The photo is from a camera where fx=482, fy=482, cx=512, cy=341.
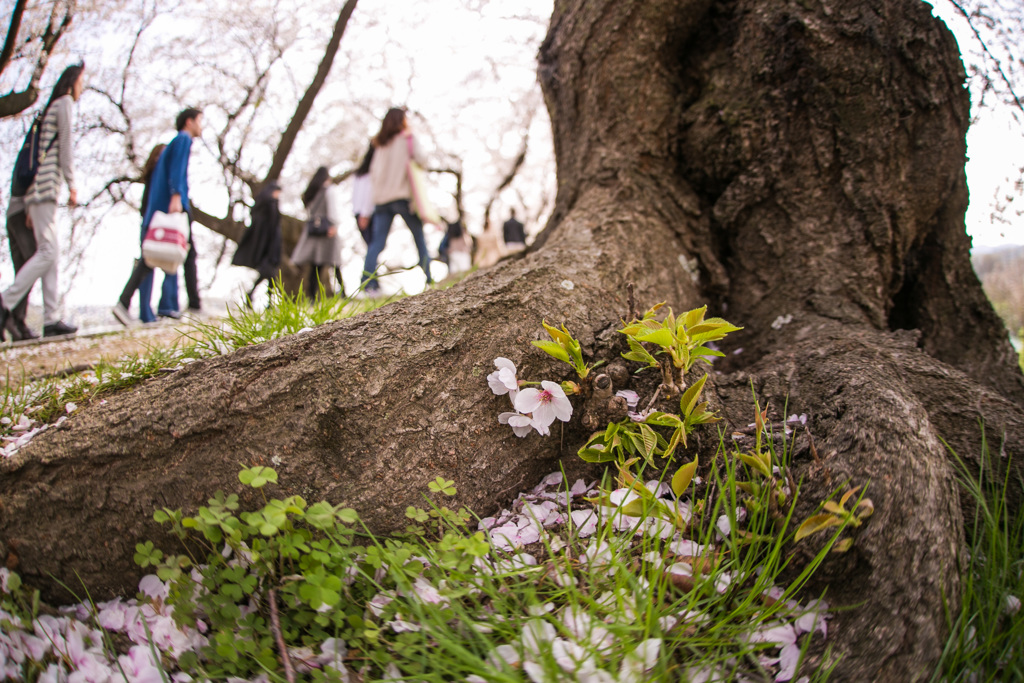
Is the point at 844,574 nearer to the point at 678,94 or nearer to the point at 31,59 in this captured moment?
the point at 678,94

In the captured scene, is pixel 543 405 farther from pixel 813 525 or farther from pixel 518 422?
pixel 813 525

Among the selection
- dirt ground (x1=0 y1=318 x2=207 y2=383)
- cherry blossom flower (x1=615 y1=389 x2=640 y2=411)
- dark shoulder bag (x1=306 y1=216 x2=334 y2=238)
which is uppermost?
dark shoulder bag (x1=306 y1=216 x2=334 y2=238)

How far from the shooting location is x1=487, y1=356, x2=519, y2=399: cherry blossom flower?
1266 millimetres

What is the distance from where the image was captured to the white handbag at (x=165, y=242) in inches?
168

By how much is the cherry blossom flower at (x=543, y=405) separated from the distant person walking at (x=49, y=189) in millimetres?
4639

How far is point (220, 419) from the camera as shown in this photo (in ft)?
4.24

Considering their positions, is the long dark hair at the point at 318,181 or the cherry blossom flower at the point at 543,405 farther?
the long dark hair at the point at 318,181

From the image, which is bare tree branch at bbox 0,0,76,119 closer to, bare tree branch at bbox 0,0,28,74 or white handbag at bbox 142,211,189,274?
bare tree branch at bbox 0,0,28,74

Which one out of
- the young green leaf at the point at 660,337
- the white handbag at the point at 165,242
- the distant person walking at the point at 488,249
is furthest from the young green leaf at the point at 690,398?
the distant person walking at the point at 488,249

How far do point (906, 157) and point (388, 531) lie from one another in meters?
2.56

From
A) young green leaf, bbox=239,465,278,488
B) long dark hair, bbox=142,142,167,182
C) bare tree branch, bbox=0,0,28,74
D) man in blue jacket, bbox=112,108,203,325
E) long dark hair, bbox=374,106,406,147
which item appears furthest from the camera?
long dark hair, bbox=374,106,406,147

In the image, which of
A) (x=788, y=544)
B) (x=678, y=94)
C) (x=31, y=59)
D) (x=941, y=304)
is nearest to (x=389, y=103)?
(x=31, y=59)

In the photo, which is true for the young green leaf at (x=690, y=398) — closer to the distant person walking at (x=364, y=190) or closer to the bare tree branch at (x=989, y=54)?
Answer: the bare tree branch at (x=989, y=54)

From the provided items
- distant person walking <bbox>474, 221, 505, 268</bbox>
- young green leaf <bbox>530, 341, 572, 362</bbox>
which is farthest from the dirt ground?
distant person walking <bbox>474, 221, 505, 268</bbox>
